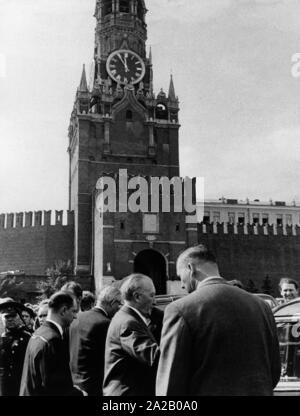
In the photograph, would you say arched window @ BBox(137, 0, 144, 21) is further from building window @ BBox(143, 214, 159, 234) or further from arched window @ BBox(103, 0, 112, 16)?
building window @ BBox(143, 214, 159, 234)

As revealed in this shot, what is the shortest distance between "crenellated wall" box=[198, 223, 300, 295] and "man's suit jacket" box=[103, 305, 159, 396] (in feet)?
126

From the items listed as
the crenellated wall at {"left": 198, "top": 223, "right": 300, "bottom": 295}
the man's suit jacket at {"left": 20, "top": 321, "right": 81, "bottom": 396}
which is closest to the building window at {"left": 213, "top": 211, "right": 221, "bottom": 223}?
the crenellated wall at {"left": 198, "top": 223, "right": 300, "bottom": 295}

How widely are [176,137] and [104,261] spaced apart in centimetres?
1342

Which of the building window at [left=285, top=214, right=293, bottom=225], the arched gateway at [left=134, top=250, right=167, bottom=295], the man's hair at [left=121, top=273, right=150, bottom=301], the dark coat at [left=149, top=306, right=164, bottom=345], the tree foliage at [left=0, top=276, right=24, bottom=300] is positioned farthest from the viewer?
the building window at [left=285, top=214, right=293, bottom=225]

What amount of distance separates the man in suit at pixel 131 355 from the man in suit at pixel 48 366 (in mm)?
721

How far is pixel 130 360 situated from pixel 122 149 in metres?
38.6

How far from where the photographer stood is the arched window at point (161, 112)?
43.6m

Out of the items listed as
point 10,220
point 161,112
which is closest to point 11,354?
point 10,220

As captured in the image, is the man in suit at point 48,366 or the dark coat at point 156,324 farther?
the dark coat at point 156,324

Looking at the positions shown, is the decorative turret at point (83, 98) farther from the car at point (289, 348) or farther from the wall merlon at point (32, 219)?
the car at point (289, 348)

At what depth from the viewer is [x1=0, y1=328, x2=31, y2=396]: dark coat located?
5688 millimetres

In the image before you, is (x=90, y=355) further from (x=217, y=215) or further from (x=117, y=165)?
(x=217, y=215)

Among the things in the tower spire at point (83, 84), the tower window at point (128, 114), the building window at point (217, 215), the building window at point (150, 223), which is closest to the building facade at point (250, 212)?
the building window at point (217, 215)

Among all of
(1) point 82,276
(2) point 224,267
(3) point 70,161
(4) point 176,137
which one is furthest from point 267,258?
Result: (3) point 70,161
